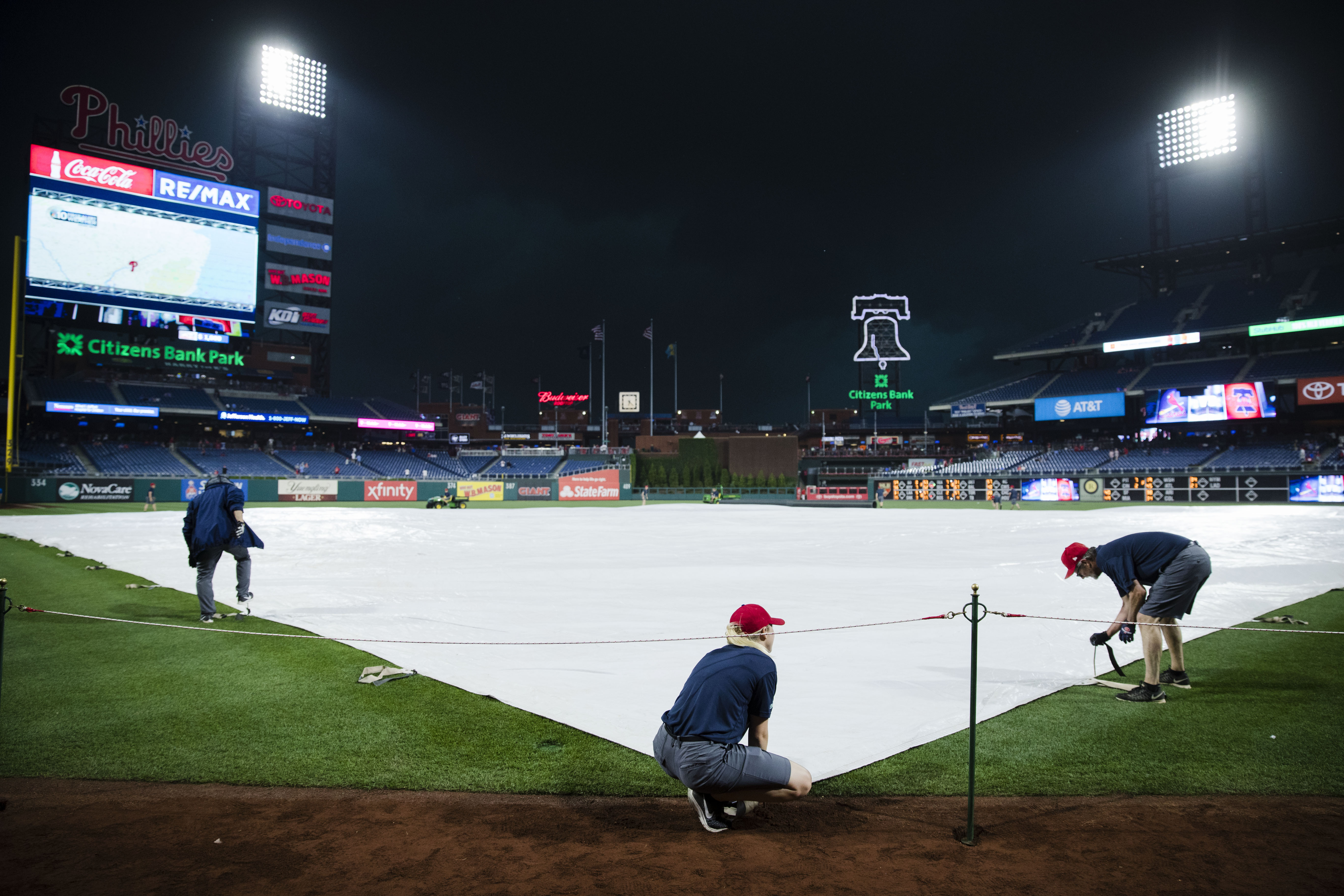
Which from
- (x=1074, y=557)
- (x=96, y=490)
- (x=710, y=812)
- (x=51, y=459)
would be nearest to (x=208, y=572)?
(x=710, y=812)

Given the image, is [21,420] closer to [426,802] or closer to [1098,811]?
[426,802]

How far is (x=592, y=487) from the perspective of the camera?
194 feet

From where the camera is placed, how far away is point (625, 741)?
228 inches

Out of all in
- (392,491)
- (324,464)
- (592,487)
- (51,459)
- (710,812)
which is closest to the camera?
(710,812)

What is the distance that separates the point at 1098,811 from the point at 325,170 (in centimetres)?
7956

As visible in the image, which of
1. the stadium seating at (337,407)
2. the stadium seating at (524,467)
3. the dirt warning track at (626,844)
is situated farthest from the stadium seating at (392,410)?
the dirt warning track at (626,844)

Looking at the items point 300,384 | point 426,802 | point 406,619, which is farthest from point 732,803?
point 300,384

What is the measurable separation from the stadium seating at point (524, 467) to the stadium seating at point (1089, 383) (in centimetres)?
5106

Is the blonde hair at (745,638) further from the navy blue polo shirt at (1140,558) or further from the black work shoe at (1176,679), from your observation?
the black work shoe at (1176,679)

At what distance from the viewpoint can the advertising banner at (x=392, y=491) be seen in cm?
5381

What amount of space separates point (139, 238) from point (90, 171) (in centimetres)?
489

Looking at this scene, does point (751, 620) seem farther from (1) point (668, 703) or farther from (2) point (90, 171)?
(2) point (90, 171)

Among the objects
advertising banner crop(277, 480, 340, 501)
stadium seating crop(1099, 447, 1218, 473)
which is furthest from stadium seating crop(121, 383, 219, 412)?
stadium seating crop(1099, 447, 1218, 473)

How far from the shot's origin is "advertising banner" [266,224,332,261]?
65.4 m
